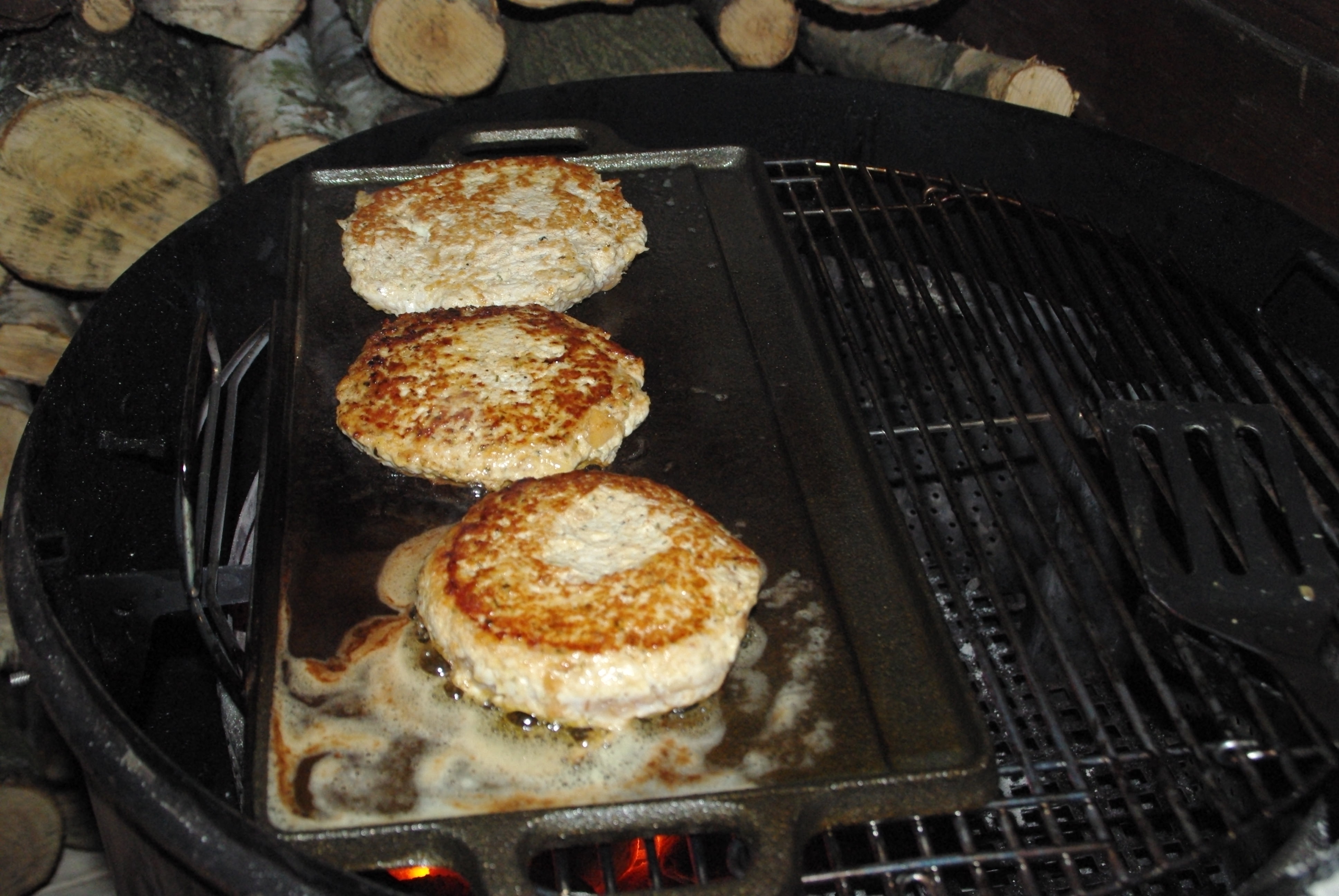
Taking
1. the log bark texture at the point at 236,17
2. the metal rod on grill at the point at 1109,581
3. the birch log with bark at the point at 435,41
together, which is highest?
the metal rod on grill at the point at 1109,581

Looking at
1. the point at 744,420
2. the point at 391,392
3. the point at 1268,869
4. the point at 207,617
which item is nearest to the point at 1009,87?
the point at 744,420

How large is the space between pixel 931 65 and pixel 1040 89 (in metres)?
0.43

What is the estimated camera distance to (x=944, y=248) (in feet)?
10.1

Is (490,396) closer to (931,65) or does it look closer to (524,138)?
(524,138)

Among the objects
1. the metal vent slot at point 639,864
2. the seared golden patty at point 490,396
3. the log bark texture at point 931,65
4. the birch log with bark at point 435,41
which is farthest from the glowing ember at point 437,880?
the log bark texture at point 931,65

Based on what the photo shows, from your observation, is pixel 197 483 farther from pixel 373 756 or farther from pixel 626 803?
pixel 626 803

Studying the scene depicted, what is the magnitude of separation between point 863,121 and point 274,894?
2.56m

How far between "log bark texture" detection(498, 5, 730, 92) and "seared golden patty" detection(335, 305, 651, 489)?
6.31 ft

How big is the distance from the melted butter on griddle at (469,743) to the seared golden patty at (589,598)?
36 millimetres

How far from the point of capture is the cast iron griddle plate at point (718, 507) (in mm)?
1320

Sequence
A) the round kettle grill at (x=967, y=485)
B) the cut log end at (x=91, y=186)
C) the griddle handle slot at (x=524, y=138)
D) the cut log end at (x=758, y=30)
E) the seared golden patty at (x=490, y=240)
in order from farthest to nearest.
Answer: the cut log end at (x=758, y=30) → the cut log end at (x=91, y=186) → the griddle handle slot at (x=524, y=138) → the seared golden patty at (x=490, y=240) → the round kettle grill at (x=967, y=485)

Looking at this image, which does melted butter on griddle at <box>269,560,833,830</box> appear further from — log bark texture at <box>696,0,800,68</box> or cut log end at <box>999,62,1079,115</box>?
log bark texture at <box>696,0,800,68</box>

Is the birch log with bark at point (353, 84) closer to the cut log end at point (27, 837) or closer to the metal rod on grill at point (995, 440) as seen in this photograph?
the metal rod on grill at point (995, 440)

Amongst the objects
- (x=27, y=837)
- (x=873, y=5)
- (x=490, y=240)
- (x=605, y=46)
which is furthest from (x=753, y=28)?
(x=27, y=837)
